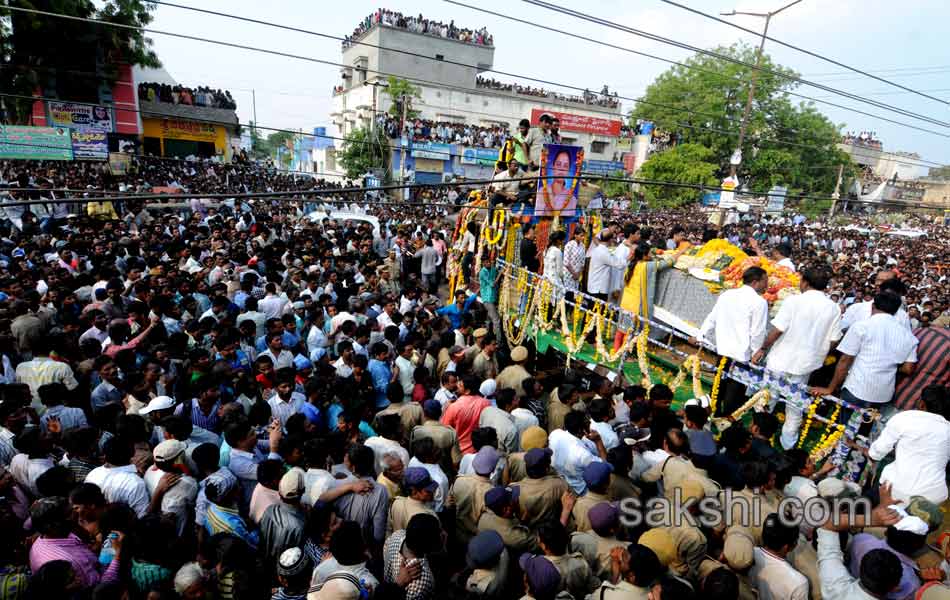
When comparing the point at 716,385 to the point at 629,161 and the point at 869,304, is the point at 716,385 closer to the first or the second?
the point at 869,304

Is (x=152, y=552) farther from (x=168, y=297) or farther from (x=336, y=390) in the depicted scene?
(x=168, y=297)

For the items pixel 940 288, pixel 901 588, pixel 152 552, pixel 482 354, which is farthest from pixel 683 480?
pixel 940 288

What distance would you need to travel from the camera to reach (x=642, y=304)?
7840 mm

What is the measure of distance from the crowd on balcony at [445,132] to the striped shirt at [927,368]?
3591 centimetres

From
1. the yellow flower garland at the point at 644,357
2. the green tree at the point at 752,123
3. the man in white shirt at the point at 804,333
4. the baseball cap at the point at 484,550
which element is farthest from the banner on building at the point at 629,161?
the baseball cap at the point at 484,550

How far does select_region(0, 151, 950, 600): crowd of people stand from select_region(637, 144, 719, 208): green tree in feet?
92.5

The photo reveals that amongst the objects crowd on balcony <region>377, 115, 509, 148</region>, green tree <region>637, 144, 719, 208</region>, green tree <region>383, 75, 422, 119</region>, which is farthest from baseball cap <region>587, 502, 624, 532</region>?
crowd on balcony <region>377, 115, 509, 148</region>

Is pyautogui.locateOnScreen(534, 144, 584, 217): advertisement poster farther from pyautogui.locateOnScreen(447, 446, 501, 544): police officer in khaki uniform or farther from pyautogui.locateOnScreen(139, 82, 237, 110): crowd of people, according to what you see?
pyautogui.locateOnScreen(139, 82, 237, 110): crowd of people

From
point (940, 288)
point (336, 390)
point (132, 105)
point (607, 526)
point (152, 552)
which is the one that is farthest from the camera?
point (132, 105)

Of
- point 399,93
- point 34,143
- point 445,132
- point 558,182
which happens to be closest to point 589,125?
point 445,132

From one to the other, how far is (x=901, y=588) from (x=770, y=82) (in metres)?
39.1

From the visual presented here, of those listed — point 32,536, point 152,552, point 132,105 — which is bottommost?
point 32,536

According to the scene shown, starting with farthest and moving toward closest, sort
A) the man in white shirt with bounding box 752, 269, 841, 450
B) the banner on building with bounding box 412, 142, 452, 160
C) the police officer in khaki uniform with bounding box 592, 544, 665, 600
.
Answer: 1. the banner on building with bounding box 412, 142, 452, 160
2. the man in white shirt with bounding box 752, 269, 841, 450
3. the police officer in khaki uniform with bounding box 592, 544, 665, 600

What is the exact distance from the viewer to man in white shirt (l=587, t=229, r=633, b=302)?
775cm
